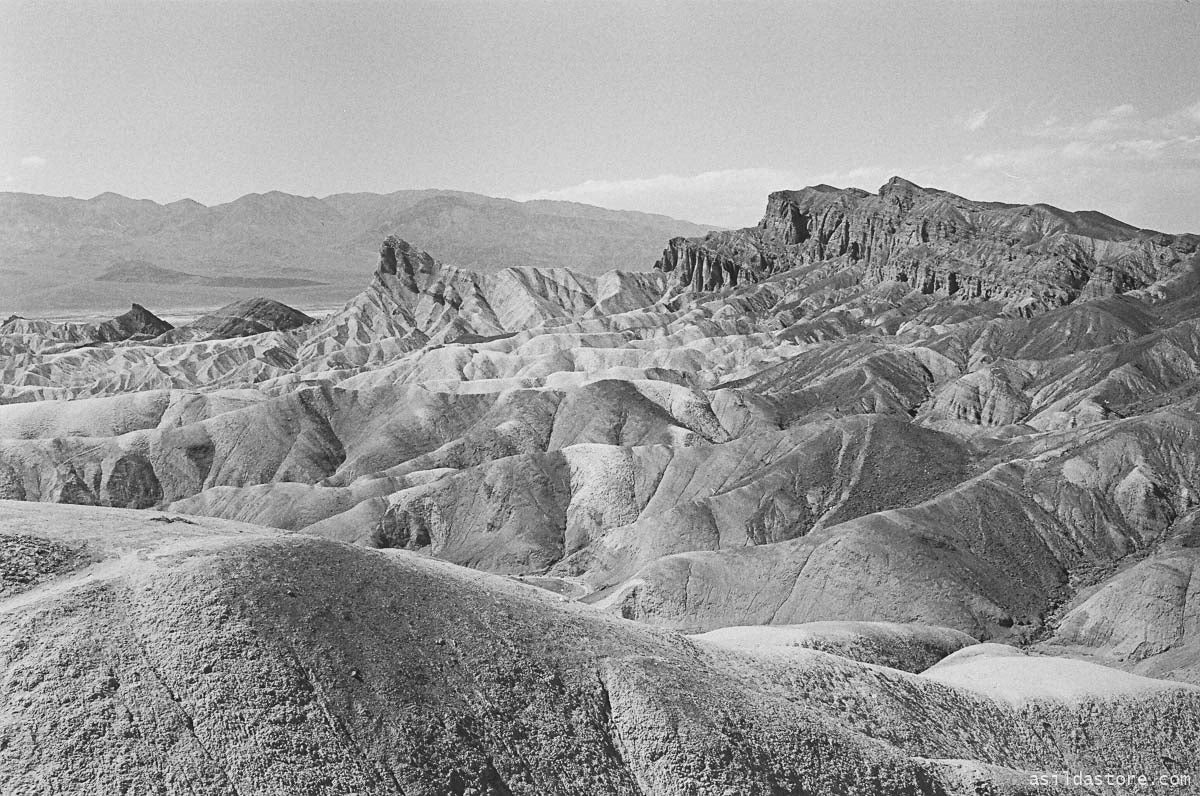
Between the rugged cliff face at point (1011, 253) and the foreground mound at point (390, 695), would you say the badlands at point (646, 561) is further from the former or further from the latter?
the rugged cliff face at point (1011, 253)

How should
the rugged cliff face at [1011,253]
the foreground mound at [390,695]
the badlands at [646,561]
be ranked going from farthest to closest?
1. the rugged cliff face at [1011,253]
2. the badlands at [646,561]
3. the foreground mound at [390,695]

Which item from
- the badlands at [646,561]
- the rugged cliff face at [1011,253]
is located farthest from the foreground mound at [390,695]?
the rugged cliff face at [1011,253]

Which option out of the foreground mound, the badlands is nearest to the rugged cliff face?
the badlands

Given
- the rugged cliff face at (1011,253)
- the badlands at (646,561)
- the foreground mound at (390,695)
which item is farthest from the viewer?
the rugged cliff face at (1011,253)

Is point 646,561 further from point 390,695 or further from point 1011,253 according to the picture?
point 1011,253

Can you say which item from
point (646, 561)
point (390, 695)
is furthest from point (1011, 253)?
point (390, 695)

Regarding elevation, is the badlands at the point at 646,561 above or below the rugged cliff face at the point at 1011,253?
below

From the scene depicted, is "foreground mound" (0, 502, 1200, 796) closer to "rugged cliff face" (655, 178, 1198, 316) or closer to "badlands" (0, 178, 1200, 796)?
"badlands" (0, 178, 1200, 796)
